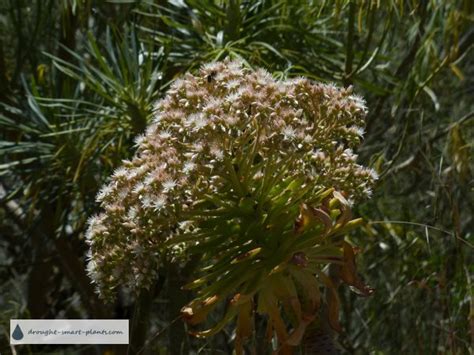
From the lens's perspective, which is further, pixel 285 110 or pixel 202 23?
pixel 202 23

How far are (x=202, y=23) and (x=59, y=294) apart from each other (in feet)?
5.57

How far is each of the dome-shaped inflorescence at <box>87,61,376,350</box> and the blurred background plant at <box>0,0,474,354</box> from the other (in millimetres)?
472

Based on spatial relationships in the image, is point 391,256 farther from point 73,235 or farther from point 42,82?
point 42,82

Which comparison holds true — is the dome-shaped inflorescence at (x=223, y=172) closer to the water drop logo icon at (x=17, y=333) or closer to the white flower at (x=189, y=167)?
the white flower at (x=189, y=167)

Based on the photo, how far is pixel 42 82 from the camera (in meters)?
2.88

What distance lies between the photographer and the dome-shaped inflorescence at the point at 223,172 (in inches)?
52.6

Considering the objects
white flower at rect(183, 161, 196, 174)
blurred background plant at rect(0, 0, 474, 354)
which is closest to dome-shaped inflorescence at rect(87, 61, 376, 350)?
white flower at rect(183, 161, 196, 174)

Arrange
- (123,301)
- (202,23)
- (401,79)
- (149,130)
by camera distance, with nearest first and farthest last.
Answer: (149,130), (202,23), (401,79), (123,301)

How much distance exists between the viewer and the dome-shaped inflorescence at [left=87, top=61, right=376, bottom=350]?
52.6 inches

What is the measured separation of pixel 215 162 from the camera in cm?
130

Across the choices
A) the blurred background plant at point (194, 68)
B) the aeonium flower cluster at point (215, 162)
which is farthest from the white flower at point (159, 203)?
the blurred background plant at point (194, 68)

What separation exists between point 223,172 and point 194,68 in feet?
4.65

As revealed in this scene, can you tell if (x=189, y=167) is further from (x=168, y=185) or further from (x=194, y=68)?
(x=194, y=68)

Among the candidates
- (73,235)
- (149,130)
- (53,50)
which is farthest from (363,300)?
(149,130)
